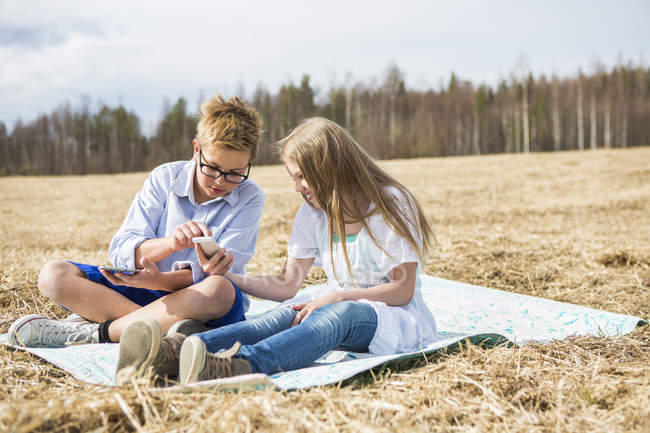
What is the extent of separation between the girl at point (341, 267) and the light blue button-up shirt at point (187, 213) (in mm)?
271

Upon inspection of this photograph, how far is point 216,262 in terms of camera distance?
2.50m

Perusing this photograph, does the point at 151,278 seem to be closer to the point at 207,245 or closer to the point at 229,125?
the point at 207,245

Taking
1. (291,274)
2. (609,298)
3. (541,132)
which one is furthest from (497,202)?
(541,132)

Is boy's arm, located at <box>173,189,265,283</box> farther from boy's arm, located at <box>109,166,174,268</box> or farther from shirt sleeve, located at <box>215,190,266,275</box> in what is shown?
boy's arm, located at <box>109,166,174,268</box>

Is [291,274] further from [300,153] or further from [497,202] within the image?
[497,202]

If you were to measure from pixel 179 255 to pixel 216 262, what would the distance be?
0.42 metres

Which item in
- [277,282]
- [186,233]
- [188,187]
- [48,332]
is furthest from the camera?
[188,187]

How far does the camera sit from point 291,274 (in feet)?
9.31

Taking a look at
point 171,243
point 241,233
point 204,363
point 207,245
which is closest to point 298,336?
point 204,363

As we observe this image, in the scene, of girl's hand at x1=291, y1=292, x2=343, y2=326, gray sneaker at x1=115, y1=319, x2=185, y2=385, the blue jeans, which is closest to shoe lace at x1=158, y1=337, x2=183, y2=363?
gray sneaker at x1=115, y1=319, x2=185, y2=385

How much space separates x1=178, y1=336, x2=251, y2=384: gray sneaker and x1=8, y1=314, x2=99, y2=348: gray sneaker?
0.95 metres

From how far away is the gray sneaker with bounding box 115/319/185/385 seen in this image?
1772mm

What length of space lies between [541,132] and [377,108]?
12478mm

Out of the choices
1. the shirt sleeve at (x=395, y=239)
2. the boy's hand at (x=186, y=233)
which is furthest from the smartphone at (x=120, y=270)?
the shirt sleeve at (x=395, y=239)
